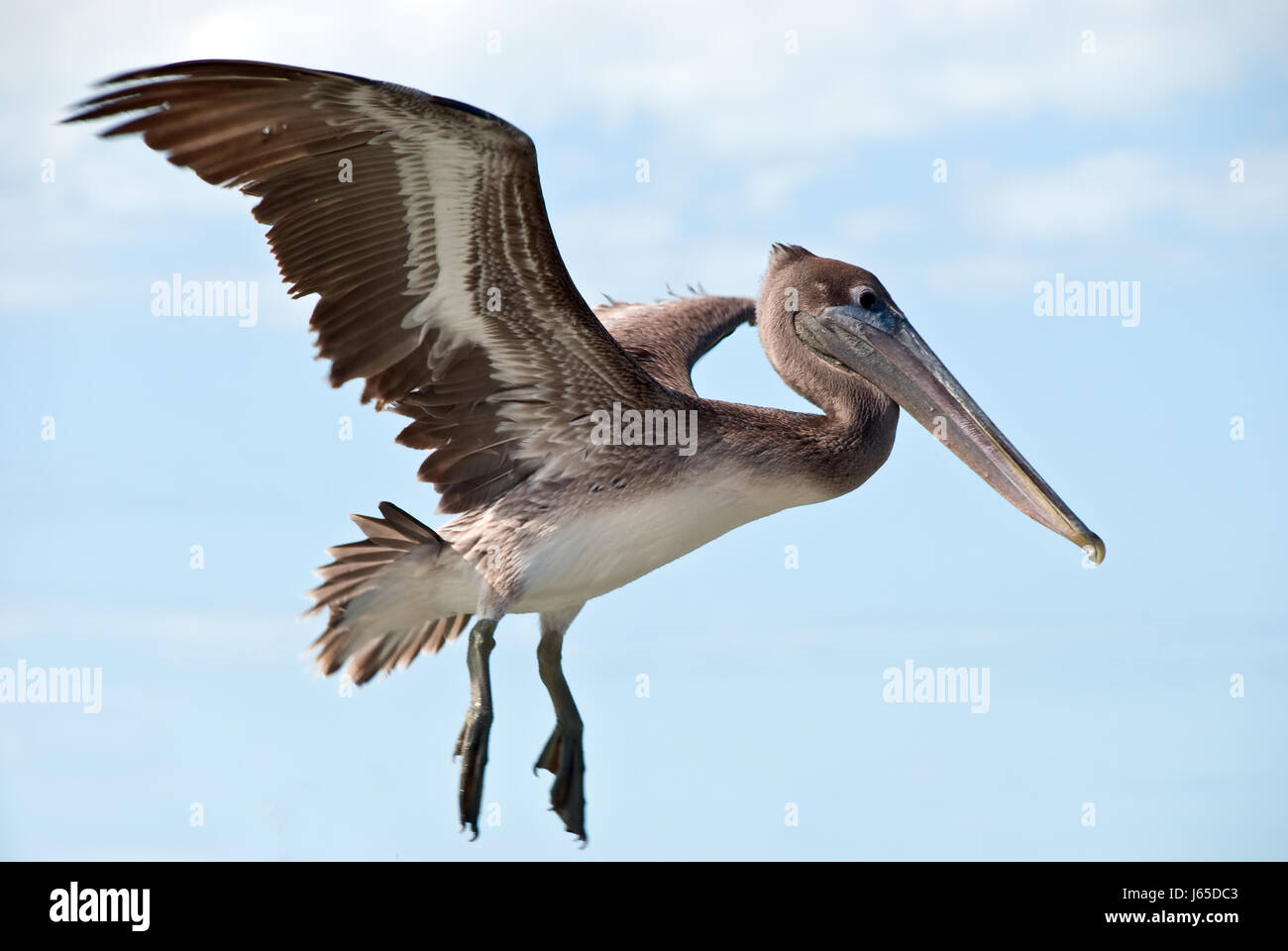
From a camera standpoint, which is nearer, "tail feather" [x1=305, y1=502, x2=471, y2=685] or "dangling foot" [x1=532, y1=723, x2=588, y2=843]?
"tail feather" [x1=305, y1=502, x2=471, y2=685]

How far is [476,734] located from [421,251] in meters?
2.39

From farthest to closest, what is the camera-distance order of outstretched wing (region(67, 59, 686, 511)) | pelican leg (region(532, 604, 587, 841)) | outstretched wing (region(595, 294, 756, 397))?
outstretched wing (region(595, 294, 756, 397)) → pelican leg (region(532, 604, 587, 841)) → outstretched wing (region(67, 59, 686, 511))

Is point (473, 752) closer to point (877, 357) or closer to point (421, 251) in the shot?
point (421, 251)

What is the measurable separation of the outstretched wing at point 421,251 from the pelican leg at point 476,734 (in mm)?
891

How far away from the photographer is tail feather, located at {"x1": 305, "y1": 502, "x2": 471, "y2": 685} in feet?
28.0

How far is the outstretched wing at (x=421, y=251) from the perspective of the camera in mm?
7512

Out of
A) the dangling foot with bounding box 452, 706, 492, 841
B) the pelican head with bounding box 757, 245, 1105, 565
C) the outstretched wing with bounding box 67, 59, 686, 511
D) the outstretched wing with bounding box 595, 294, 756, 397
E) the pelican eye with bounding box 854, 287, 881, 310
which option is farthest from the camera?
the outstretched wing with bounding box 595, 294, 756, 397

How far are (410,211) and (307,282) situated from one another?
2.04 feet

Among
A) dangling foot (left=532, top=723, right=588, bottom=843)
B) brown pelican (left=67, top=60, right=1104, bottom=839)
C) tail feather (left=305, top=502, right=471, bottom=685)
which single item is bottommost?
dangling foot (left=532, top=723, right=588, bottom=843)

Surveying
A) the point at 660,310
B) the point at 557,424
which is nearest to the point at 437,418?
the point at 557,424

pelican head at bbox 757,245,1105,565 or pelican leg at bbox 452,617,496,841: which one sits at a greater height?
pelican head at bbox 757,245,1105,565

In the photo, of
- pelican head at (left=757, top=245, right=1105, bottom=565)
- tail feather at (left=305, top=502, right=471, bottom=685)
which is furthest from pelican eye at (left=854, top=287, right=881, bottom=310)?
tail feather at (left=305, top=502, right=471, bottom=685)

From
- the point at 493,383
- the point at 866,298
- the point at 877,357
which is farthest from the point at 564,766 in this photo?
the point at 866,298

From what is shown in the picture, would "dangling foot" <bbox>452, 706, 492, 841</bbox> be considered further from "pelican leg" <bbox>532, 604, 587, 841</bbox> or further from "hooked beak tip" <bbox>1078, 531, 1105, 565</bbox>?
"hooked beak tip" <bbox>1078, 531, 1105, 565</bbox>
